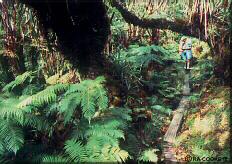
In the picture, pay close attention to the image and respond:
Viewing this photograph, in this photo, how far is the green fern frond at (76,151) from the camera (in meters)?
4.65

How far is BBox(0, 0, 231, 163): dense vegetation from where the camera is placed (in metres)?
4.91

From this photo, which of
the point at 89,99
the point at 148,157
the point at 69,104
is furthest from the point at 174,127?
the point at 69,104

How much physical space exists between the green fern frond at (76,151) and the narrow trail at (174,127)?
1.92 meters

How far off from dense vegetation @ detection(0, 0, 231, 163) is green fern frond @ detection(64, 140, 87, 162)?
0.5 inches

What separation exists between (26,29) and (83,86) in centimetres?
246

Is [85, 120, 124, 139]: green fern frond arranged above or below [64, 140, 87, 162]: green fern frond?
above

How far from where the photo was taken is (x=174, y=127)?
7.49m

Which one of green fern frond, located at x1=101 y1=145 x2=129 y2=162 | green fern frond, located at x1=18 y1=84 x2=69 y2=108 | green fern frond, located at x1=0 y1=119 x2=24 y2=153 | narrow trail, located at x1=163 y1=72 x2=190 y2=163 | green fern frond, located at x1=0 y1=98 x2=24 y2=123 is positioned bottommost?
Answer: narrow trail, located at x1=163 y1=72 x2=190 y2=163

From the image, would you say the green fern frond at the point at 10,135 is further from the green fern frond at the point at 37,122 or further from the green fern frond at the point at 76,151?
the green fern frond at the point at 76,151

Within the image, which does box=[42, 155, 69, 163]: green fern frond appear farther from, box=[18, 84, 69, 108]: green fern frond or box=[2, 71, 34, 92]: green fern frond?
box=[2, 71, 34, 92]: green fern frond

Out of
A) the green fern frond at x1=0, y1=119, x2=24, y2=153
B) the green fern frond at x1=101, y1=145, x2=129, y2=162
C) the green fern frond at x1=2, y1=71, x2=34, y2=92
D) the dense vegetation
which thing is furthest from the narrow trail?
the green fern frond at x1=2, y1=71, x2=34, y2=92

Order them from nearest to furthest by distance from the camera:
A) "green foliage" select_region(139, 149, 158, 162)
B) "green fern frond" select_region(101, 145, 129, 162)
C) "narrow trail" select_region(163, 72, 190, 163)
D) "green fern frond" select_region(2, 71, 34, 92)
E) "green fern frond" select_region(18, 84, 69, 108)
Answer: "green fern frond" select_region(101, 145, 129, 162), "green fern frond" select_region(18, 84, 69, 108), "green foliage" select_region(139, 149, 158, 162), "green fern frond" select_region(2, 71, 34, 92), "narrow trail" select_region(163, 72, 190, 163)

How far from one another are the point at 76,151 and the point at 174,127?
3.30 meters

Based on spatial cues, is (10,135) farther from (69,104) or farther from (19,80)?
(19,80)
